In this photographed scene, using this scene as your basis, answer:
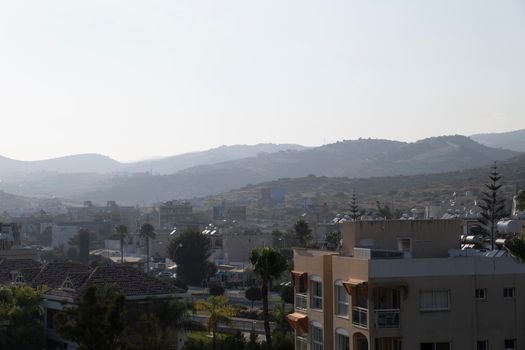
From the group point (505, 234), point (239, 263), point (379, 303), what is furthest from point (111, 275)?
point (239, 263)

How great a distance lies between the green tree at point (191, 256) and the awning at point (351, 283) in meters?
63.3

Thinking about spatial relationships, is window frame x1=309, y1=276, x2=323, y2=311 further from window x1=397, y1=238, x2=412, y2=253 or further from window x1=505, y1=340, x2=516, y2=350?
window x1=505, y1=340, x2=516, y2=350

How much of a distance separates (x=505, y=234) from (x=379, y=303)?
32.9 feet

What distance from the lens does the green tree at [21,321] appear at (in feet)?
142

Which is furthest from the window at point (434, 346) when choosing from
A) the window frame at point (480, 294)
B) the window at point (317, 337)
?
the window at point (317, 337)

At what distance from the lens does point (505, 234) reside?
3366 cm

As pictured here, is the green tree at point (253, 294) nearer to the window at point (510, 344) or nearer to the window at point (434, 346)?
the window at point (510, 344)

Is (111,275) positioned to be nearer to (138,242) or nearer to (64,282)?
(64,282)

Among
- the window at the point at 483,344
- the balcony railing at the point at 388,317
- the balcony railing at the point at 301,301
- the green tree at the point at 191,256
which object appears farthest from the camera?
the green tree at the point at 191,256

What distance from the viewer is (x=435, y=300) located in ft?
82.9

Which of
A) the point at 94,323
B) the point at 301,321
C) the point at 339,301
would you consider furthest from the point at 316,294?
the point at 94,323

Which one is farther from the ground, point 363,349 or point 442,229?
point 442,229

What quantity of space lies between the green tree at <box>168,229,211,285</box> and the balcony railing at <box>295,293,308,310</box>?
5869 cm

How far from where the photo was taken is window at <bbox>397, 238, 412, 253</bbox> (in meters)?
28.5
